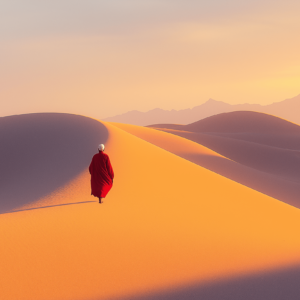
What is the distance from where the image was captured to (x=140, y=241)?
7137 mm

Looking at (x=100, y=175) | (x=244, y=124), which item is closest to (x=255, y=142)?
(x=244, y=124)

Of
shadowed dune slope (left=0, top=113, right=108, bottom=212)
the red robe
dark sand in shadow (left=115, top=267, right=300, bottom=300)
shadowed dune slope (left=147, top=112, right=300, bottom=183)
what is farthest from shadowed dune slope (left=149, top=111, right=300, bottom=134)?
dark sand in shadow (left=115, top=267, right=300, bottom=300)

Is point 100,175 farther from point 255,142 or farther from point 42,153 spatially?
point 255,142

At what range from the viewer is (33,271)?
5.84 metres

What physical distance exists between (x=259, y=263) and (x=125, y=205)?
3.89m

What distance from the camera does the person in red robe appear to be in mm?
9562

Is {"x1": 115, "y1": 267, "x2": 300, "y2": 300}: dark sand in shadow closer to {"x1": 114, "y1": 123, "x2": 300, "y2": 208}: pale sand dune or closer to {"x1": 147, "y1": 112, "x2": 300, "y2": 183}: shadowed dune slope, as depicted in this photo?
{"x1": 114, "y1": 123, "x2": 300, "y2": 208}: pale sand dune

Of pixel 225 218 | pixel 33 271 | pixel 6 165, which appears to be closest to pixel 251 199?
pixel 225 218

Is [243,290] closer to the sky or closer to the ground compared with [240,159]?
closer to the ground

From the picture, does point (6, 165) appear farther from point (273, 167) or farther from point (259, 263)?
point (273, 167)

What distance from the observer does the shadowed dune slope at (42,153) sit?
11.6 meters

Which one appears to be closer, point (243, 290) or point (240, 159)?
point (243, 290)

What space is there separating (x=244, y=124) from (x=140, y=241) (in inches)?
2933

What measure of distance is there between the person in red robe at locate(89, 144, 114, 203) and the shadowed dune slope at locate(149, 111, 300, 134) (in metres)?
67.1
